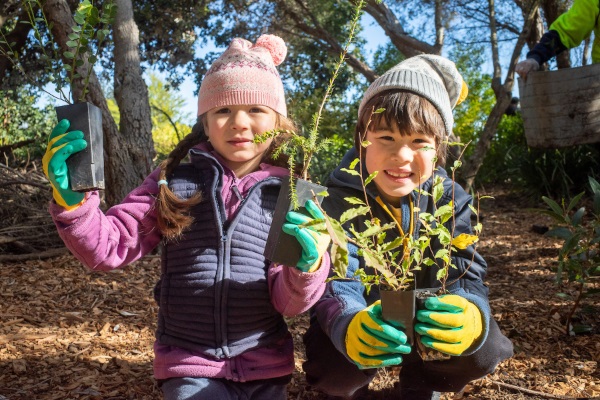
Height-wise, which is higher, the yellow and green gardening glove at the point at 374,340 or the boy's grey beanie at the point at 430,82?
the boy's grey beanie at the point at 430,82

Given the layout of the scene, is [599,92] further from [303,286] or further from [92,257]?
[92,257]

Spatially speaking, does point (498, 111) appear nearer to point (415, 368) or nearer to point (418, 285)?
point (418, 285)

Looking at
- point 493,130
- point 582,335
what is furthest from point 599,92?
point 582,335

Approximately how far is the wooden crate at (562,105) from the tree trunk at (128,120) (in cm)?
249

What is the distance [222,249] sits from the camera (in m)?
1.62

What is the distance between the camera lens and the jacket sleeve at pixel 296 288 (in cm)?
149

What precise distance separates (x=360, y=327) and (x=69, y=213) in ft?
2.34

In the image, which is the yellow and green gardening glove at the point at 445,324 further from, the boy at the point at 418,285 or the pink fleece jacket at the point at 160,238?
the pink fleece jacket at the point at 160,238

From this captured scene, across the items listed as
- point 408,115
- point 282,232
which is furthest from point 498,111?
point 282,232

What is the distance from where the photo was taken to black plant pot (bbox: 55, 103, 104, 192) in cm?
133

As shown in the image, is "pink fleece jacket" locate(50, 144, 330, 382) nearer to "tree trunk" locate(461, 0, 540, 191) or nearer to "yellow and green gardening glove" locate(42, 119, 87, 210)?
"yellow and green gardening glove" locate(42, 119, 87, 210)

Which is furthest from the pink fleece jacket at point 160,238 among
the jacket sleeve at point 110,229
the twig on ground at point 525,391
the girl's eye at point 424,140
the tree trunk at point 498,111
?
the tree trunk at point 498,111

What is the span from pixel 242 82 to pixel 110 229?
1.68 ft

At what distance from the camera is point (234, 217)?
1.65 m
